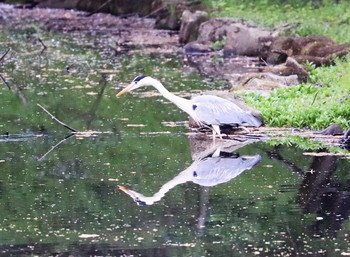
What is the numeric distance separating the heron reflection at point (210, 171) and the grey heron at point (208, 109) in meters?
0.55

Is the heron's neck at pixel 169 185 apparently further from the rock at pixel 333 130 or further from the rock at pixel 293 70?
the rock at pixel 293 70

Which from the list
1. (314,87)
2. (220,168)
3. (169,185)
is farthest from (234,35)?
→ (169,185)

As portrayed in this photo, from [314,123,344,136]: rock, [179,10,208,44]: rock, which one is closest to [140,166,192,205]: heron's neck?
[314,123,344,136]: rock

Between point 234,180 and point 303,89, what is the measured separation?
4.97 meters

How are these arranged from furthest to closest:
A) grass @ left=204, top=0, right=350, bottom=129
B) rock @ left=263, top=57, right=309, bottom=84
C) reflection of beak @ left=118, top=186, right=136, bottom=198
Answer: rock @ left=263, top=57, right=309, bottom=84 → grass @ left=204, top=0, right=350, bottom=129 → reflection of beak @ left=118, top=186, right=136, bottom=198

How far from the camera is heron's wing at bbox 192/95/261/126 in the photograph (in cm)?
1178

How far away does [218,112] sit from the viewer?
1185 centimetres

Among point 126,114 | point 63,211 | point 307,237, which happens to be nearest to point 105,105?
point 126,114

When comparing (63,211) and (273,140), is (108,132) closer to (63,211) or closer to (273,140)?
(273,140)

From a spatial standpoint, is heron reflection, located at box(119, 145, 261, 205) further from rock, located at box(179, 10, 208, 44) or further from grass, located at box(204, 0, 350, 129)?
rock, located at box(179, 10, 208, 44)

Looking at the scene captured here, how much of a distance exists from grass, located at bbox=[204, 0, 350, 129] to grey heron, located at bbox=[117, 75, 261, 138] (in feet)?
2.67

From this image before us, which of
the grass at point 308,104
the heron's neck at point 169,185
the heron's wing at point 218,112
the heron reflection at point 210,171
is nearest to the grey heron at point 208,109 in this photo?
the heron's wing at point 218,112

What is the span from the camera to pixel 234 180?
9.79m

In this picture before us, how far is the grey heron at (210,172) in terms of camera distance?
9.15m
